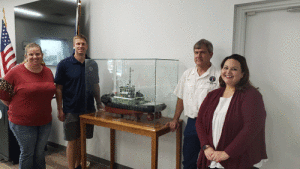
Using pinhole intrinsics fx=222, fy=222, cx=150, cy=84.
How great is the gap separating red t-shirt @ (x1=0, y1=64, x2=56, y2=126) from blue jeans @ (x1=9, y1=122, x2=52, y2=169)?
64mm

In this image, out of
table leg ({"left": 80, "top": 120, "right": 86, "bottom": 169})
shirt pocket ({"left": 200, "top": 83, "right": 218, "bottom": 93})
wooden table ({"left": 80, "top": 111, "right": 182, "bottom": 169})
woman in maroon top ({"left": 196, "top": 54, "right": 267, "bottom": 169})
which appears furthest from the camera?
table leg ({"left": 80, "top": 120, "right": 86, "bottom": 169})

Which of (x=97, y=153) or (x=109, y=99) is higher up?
(x=109, y=99)

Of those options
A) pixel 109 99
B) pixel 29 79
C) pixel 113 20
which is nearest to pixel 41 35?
pixel 113 20

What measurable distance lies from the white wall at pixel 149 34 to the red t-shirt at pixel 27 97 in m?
0.97

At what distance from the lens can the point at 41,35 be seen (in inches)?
139

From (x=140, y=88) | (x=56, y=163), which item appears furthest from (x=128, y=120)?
(x=56, y=163)

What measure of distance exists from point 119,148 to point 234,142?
5.82 feet

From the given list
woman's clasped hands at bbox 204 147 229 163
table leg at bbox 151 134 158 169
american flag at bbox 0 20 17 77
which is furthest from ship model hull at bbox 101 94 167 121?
american flag at bbox 0 20 17 77

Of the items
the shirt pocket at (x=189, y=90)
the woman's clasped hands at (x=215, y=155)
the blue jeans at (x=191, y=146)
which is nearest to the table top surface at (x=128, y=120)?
the blue jeans at (x=191, y=146)

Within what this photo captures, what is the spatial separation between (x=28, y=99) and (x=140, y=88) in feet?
3.39

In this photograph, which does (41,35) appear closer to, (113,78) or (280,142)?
(113,78)

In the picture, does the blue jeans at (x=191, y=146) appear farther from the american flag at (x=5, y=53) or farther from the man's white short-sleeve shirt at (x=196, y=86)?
the american flag at (x=5, y=53)

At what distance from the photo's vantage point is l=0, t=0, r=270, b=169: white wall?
2.04 metres

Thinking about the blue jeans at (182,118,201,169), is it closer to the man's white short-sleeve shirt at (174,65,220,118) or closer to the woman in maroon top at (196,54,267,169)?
the man's white short-sleeve shirt at (174,65,220,118)
